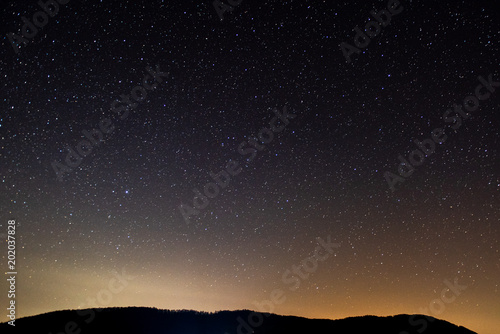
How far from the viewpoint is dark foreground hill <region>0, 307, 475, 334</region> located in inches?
806

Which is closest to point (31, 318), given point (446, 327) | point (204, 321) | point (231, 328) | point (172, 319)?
point (172, 319)

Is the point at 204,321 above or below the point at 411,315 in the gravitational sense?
above

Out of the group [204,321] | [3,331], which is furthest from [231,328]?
[3,331]

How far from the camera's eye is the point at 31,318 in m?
23.8

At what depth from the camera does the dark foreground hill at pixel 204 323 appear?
20.5m

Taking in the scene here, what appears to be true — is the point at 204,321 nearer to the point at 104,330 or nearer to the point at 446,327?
the point at 104,330

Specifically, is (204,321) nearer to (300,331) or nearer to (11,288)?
(300,331)

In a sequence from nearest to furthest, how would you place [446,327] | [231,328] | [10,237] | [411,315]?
[10,237], [446,327], [411,315], [231,328]

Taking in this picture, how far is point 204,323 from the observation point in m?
24.0

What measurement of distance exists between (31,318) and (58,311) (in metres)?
1.67

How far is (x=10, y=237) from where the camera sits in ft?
→ 33.9

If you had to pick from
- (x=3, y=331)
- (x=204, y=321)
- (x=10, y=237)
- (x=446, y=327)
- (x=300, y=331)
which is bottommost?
(x=446, y=327)

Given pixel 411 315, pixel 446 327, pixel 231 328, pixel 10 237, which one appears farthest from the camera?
pixel 231 328

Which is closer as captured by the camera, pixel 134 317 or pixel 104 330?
pixel 104 330
